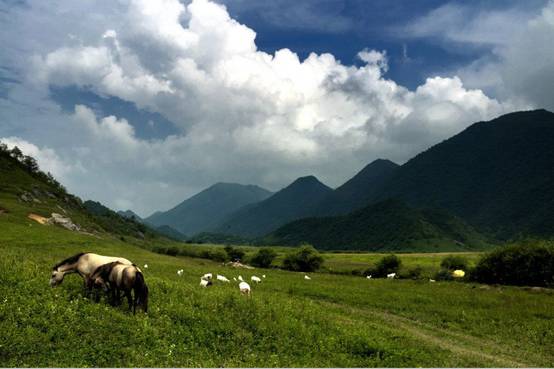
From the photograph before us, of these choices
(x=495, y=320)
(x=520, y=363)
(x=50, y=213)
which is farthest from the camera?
(x=50, y=213)

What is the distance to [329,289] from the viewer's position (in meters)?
52.7

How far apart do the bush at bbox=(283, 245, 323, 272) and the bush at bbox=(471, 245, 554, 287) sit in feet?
122

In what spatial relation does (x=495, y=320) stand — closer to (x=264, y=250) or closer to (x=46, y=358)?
(x=46, y=358)

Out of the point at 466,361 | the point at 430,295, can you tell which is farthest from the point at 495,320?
the point at 466,361

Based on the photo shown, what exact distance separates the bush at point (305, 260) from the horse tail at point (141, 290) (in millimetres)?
85337

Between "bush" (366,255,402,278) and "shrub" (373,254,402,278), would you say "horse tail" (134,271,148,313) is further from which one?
"shrub" (373,254,402,278)

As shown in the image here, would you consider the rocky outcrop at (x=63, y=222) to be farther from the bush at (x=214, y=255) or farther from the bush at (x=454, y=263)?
the bush at (x=454, y=263)

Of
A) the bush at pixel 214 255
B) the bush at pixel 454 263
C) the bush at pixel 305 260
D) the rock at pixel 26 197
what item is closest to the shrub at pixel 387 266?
the bush at pixel 454 263

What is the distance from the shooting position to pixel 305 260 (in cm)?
10588

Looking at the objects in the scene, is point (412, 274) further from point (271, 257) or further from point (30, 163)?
point (30, 163)

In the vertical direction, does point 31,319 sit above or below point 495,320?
above

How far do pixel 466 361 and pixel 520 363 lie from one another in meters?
4.83

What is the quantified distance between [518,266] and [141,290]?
237 feet

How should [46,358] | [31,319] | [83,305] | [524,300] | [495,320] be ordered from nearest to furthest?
[46,358] → [31,319] → [83,305] → [495,320] → [524,300]
